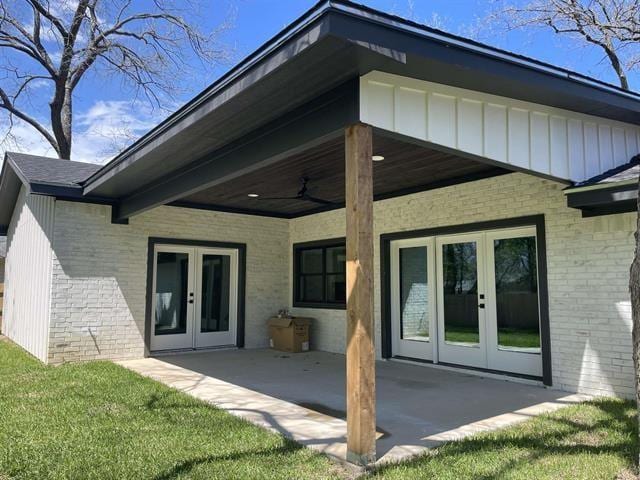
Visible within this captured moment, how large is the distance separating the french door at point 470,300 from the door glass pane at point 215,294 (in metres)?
3.57

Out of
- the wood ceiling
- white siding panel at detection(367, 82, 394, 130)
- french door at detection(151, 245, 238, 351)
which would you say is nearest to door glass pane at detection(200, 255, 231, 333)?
french door at detection(151, 245, 238, 351)

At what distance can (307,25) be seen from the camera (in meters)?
3.25

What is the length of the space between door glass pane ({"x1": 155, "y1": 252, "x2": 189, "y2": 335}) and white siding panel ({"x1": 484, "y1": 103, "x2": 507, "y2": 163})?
6.68m

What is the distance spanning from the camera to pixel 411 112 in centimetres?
405

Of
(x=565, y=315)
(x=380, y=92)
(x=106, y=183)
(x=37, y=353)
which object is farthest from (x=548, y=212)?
(x=37, y=353)

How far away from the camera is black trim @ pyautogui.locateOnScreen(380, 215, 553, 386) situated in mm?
6223

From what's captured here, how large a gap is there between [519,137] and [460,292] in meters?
3.18

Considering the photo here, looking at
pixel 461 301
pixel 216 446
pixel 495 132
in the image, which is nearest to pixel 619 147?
pixel 495 132

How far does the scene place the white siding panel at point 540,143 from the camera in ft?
16.7

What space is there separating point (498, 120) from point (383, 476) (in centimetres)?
329

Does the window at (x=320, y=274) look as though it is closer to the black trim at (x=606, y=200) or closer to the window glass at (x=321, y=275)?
the window glass at (x=321, y=275)

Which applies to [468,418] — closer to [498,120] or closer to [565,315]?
[565,315]

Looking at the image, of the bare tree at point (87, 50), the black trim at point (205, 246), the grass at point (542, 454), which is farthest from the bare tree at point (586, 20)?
the grass at point (542, 454)

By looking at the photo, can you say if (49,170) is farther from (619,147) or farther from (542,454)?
(619,147)
